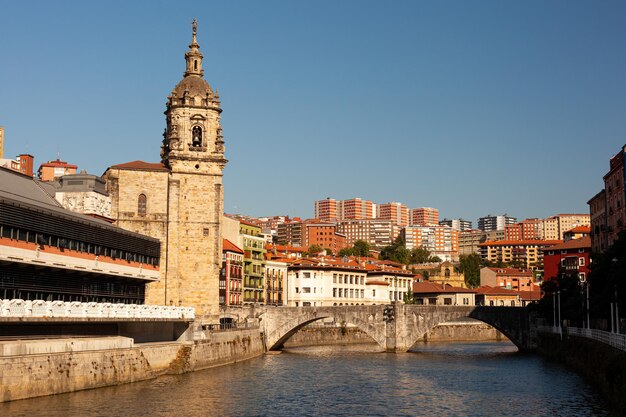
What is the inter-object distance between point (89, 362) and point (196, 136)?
44.9 metres

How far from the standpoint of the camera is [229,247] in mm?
124938

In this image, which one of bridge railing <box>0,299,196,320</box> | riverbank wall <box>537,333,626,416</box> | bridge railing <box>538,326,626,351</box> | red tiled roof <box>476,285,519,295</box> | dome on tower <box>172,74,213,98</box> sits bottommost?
riverbank wall <box>537,333,626,416</box>

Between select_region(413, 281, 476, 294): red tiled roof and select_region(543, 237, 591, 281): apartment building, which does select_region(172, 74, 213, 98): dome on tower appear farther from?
select_region(413, 281, 476, 294): red tiled roof

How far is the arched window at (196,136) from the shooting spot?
9962 cm

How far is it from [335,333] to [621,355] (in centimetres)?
8359

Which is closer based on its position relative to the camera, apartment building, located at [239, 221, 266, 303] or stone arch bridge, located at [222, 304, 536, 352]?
stone arch bridge, located at [222, 304, 536, 352]

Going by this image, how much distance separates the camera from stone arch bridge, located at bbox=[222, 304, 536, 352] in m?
107

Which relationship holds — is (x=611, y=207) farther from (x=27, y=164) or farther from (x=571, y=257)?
(x=27, y=164)

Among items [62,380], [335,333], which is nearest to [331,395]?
[62,380]

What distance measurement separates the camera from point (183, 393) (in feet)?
202

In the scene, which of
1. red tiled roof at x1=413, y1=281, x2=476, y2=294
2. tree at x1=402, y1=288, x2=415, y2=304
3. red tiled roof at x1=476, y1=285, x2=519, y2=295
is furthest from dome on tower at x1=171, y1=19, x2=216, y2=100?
red tiled roof at x1=476, y1=285, x2=519, y2=295

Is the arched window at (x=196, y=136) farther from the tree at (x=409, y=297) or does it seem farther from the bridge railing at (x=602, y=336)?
the tree at (x=409, y=297)

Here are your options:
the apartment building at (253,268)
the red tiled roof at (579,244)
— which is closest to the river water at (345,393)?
the apartment building at (253,268)

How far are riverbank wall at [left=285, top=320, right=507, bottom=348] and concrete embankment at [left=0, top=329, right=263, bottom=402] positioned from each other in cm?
4634
